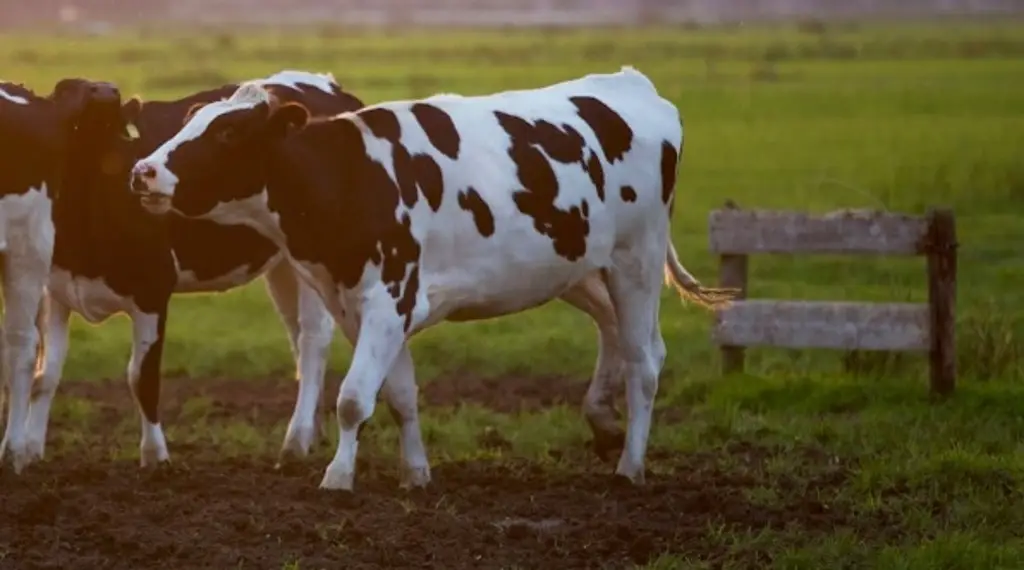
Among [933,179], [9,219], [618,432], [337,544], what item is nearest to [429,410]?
[618,432]

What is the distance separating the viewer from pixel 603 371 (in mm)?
10758

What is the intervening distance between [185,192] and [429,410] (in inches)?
155

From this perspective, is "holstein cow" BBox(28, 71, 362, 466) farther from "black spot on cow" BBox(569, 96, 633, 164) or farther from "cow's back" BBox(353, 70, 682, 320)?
"black spot on cow" BBox(569, 96, 633, 164)

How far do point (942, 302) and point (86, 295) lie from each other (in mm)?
5421

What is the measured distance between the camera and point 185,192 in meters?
8.70

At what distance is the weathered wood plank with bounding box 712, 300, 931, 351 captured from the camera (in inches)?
486

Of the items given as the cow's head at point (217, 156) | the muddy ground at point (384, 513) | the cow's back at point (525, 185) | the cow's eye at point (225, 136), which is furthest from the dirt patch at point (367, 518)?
the cow's eye at point (225, 136)

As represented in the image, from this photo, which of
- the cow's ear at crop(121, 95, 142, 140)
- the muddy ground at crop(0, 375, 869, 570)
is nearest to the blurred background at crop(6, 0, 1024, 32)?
the cow's ear at crop(121, 95, 142, 140)

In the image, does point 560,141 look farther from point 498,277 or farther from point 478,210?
point 498,277

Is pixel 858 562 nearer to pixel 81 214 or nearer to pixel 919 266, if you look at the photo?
pixel 81 214

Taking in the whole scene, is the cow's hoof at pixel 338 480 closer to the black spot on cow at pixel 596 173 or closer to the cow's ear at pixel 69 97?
the black spot on cow at pixel 596 173

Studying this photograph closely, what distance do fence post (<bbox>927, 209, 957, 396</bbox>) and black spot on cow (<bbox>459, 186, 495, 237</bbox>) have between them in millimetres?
3932

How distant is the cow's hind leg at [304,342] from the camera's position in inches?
428

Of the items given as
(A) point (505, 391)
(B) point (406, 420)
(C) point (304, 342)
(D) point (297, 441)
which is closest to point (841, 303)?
(A) point (505, 391)
